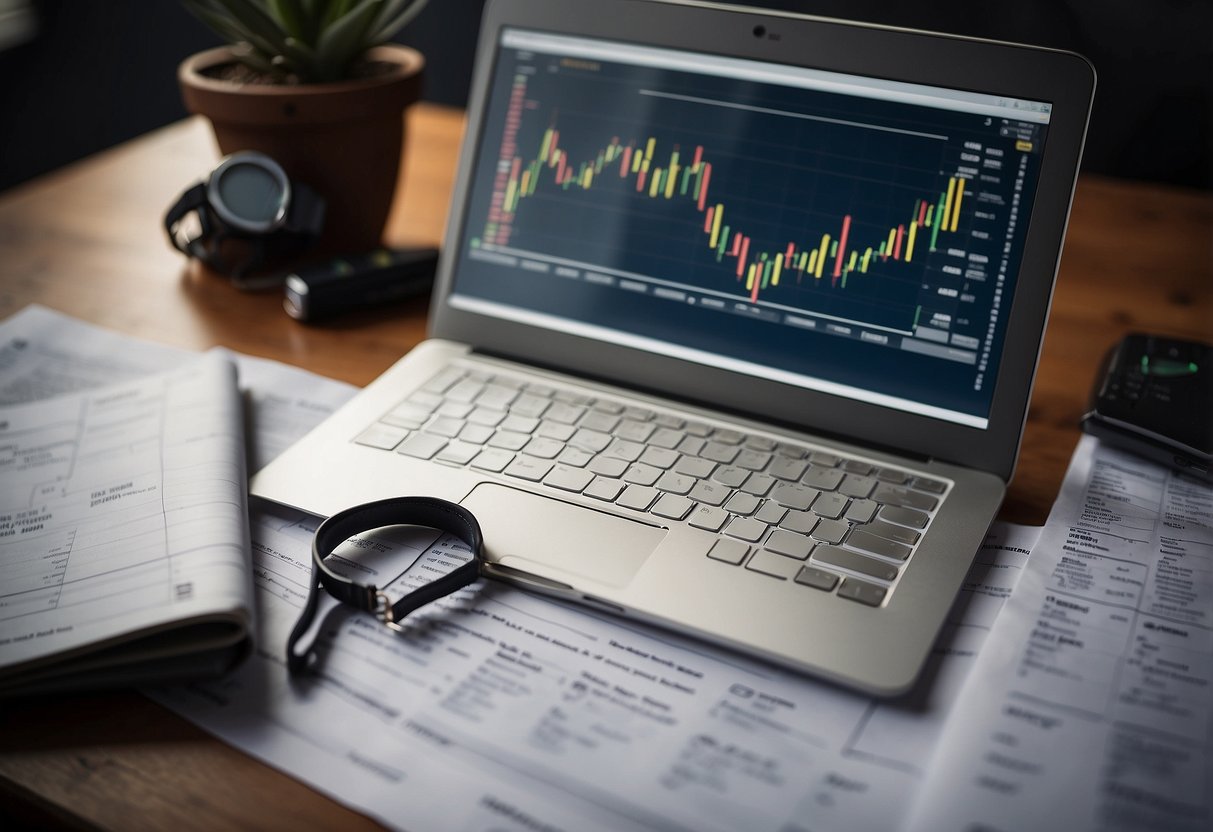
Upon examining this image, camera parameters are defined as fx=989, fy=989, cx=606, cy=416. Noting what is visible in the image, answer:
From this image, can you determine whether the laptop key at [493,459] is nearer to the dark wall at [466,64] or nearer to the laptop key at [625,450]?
the laptop key at [625,450]

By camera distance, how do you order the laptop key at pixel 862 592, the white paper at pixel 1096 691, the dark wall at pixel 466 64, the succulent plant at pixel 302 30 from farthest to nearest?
the dark wall at pixel 466 64
the succulent plant at pixel 302 30
the laptop key at pixel 862 592
the white paper at pixel 1096 691

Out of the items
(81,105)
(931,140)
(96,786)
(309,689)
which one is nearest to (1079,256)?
(931,140)

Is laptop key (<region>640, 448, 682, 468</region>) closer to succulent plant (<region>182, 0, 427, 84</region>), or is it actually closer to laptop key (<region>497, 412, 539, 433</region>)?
laptop key (<region>497, 412, 539, 433</region>)

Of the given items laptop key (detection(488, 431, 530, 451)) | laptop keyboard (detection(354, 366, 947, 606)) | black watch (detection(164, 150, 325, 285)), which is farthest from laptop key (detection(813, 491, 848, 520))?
black watch (detection(164, 150, 325, 285))

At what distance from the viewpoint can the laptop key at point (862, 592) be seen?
0.57 metres

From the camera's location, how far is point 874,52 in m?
0.71

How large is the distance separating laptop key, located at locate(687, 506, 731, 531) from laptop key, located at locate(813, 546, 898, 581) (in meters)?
0.06

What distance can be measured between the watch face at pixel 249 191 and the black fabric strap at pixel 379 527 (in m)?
0.42

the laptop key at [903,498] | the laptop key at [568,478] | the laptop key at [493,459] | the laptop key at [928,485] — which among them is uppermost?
the laptop key at [928,485]

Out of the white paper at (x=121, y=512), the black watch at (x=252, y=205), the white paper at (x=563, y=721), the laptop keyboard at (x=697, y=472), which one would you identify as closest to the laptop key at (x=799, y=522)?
the laptop keyboard at (x=697, y=472)

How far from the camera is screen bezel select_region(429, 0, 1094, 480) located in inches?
26.2

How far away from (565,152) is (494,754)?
19.8 inches

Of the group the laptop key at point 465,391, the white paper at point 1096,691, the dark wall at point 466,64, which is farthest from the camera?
the dark wall at point 466,64

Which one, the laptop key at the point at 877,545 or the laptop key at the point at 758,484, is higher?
the laptop key at the point at 877,545
